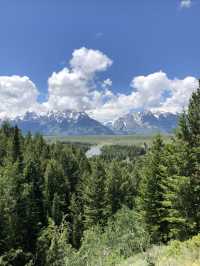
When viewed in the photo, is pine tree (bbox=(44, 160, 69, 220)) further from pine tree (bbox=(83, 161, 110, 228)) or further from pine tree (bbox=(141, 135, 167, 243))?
pine tree (bbox=(141, 135, 167, 243))

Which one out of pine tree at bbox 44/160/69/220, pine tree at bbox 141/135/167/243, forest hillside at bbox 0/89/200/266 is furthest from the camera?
pine tree at bbox 44/160/69/220

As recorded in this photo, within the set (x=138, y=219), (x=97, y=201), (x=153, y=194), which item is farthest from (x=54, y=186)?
(x=153, y=194)

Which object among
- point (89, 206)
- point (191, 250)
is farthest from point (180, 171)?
point (89, 206)

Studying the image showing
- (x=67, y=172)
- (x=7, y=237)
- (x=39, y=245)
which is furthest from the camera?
(x=67, y=172)

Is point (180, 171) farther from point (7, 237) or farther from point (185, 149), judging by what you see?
point (7, 237)

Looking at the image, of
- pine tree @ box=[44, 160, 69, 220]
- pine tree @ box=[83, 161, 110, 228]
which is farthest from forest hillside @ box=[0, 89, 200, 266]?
pine tree @ box=[44, 160, 69, 220]

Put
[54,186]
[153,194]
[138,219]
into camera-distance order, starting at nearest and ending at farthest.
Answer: [153,194], [138,219], [54,186]

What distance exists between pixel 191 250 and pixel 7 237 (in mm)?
24576

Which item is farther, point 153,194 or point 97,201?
point 97,201

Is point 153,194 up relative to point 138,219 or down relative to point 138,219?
up

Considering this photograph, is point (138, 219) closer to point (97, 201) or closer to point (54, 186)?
point (97, 201)

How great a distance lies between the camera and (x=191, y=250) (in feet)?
48.1

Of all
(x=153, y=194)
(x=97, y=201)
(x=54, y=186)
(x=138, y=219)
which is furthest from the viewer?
(x=54, y=186)

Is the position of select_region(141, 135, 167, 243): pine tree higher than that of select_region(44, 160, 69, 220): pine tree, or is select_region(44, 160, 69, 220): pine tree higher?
select_region(141, 135, 167, 243): pine tree
